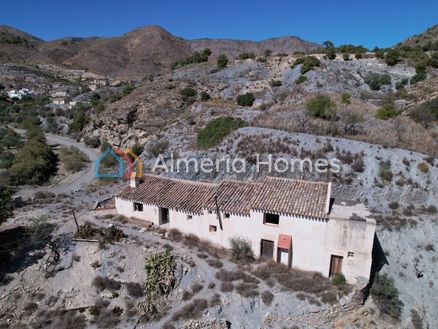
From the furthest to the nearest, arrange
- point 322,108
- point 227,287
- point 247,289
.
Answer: point 322,108, point 227,287, point 247,289

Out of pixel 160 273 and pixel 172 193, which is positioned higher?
pixel 172 193

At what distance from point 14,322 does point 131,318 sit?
670cm

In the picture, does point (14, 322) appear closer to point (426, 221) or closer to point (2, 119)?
point (426, 221)

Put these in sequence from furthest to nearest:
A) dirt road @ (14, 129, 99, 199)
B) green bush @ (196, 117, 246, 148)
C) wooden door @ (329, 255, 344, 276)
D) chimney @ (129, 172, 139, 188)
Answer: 1. dirt road @ (14, 129, 99, 199)
2. green bush @ (196, 117, 246, 148)
3. chimney @ (129, 172, 139, 188)
4. wooden door @ (329, 255, 344, 276)

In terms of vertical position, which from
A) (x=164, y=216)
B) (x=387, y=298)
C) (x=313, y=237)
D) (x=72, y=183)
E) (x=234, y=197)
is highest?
(x=234, y=197)

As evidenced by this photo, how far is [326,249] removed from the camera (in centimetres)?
1557

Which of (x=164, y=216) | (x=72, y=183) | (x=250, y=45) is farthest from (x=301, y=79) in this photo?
(x=250, y=45)

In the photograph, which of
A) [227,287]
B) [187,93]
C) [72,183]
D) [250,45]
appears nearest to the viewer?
[227,287]

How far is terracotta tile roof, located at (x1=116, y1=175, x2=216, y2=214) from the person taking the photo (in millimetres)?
19625

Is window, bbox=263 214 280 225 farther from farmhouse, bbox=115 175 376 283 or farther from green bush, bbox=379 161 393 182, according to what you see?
green bush, bbox=379 161 393 182

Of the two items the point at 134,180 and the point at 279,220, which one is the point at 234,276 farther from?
the point at 134,180

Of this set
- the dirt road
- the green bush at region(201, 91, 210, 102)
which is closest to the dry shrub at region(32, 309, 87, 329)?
the dirt road

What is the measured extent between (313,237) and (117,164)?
3061 centimetres

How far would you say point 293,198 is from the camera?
16859mm
